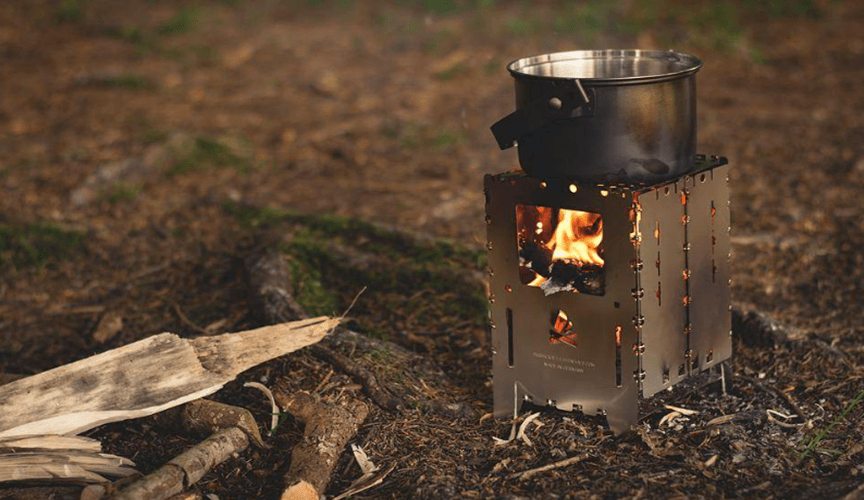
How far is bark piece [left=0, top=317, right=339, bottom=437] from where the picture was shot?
12.5ft

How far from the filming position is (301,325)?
434 centimetres

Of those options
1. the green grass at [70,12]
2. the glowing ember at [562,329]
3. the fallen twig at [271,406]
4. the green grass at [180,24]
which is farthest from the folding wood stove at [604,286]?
the green grass at [70,12]

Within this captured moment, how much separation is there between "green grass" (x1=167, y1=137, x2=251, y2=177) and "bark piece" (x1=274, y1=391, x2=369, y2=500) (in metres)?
3.92

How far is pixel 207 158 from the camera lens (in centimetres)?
798

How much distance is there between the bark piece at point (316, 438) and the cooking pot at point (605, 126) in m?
1.20

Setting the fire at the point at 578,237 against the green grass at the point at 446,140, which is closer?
the fire at the point at 578,237

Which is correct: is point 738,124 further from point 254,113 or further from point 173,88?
point 173,88

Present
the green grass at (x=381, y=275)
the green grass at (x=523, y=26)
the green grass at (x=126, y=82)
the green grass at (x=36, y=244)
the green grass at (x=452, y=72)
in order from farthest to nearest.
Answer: the green grass at (x=523, y=26) → the green grass at (x=452, y=72) → the green grass at (x=126, y=82) → the green grass at (x=36, y=244) → the green grass at (x=381, y=275)

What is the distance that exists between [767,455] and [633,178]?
1161 millimetres

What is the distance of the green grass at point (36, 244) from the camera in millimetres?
6297

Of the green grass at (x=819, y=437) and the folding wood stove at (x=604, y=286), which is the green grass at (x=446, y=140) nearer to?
the folding wood stove at (x=604, y=286)

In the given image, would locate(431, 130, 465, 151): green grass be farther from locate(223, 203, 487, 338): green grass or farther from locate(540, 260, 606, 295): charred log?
locate(540, 260, 606, 295): charred log

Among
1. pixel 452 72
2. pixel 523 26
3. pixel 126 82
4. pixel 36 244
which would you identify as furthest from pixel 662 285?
pixel 523 26

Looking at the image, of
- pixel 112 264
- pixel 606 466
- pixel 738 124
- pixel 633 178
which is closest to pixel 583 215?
pixel 633 178
